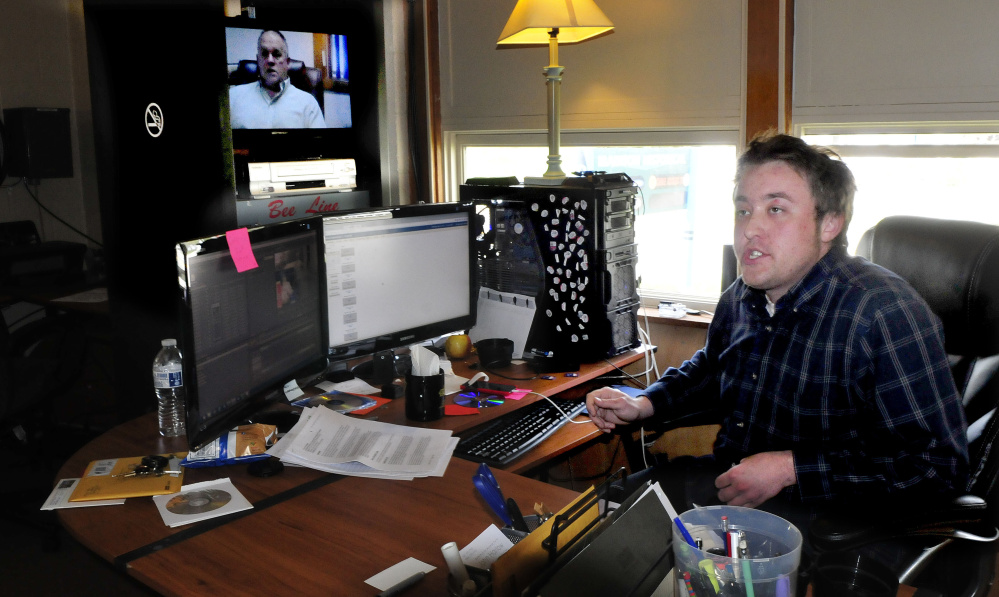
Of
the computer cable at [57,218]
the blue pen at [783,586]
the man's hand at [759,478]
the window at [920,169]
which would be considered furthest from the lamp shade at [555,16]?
the computer cable at [57,218]

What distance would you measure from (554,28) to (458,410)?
1364 mm

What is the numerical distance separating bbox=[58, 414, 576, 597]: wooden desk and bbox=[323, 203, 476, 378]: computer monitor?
0.55 metres

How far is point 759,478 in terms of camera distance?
150 cm

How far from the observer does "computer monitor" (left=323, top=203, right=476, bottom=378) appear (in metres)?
1.93

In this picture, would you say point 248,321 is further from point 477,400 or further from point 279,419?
point 477,400

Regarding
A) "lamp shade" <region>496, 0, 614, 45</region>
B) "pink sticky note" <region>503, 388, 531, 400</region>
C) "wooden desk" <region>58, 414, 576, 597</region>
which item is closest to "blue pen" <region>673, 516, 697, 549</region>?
"wooden desk" <region>58, 414, 576, 597</region>

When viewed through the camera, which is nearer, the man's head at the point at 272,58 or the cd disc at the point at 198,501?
the cd disc at the point at 198,501

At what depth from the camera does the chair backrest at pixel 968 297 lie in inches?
60.1

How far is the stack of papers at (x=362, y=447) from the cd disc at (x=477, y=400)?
0.80 feet

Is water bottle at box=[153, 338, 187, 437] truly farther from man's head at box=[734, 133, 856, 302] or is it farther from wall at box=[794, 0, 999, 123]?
wall at box=[794, 0, 999, 123]

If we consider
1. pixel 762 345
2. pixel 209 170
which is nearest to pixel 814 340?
pixel 762 345

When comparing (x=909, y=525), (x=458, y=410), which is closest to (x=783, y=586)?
(x=909, y=525)

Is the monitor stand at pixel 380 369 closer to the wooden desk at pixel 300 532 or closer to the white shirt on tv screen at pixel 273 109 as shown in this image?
the wooden desk at pixel 300 532

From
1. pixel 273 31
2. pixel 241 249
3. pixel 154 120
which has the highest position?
pixel 273 31
